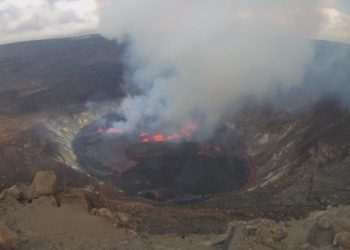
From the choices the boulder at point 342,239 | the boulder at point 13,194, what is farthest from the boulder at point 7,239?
the boulder at point 342,239

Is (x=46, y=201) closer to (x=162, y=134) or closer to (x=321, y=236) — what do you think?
(x=321, y=236)

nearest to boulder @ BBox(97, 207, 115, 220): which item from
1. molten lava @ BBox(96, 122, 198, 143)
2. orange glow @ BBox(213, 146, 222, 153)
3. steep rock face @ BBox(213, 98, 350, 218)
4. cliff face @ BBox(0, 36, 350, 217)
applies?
cliff face @ BBox(0, 36, 350, 217)

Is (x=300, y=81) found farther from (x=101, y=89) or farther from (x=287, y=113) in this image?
(x=101, y=89)

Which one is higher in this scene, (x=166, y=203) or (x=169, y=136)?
(x=169, y=136)

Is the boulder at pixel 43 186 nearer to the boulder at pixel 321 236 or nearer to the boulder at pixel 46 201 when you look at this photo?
the boulder at pixel 46 201

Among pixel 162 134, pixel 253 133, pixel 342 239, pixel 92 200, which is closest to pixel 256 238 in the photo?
pixel 342 239

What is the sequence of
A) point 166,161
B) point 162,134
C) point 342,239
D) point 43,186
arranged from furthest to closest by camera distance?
point 162,134
point 166,161
point 43,186
point 342,239
